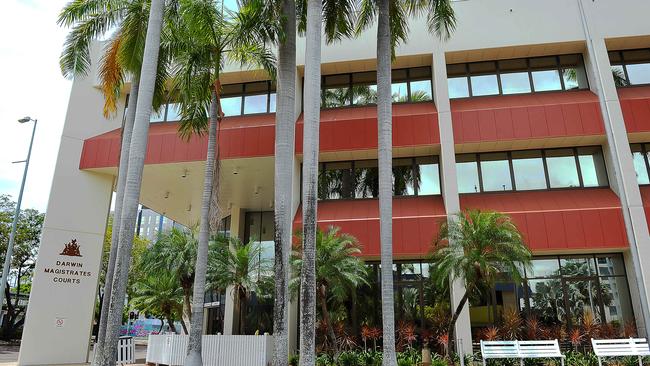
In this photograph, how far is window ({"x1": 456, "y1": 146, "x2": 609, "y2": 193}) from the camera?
58.9 feet

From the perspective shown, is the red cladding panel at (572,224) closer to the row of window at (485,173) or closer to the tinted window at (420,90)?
the row of window at (485,173)

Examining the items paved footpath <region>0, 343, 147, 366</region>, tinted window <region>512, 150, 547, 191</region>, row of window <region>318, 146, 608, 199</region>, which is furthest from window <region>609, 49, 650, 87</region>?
paved footpath <region>0, 343, 147, 366</region>

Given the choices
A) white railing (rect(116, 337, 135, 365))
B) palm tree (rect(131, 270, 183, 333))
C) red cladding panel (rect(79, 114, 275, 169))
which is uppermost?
red cladding panel (rect(79, 114, 275, 169))

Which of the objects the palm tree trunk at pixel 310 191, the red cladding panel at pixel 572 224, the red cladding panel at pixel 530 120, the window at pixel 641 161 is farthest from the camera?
the window at pixel 641 161

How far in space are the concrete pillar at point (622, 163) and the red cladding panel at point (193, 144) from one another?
11821 millimetres

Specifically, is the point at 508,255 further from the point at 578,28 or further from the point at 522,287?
the point at 578,28

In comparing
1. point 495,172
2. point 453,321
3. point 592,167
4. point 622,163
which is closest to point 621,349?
point 453,321

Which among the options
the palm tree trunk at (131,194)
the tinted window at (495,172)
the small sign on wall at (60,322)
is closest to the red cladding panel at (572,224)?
the tinted window at (495,172)

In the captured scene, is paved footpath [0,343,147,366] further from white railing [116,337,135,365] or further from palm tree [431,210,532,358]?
palm tree [431,210,532,358]

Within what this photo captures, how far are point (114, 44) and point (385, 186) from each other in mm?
9320

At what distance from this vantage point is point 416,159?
1903cm

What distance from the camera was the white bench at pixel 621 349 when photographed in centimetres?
A: 1339

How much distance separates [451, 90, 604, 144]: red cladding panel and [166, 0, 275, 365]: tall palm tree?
7992mm

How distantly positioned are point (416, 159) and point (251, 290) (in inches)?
330
